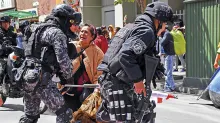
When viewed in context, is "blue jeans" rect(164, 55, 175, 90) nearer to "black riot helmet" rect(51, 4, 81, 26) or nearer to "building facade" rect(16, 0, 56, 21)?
"black riot helmet" rect(51, 4, 81, 26)

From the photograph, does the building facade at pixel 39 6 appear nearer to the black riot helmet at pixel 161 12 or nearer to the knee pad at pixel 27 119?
the knee pad at pixel 27 119

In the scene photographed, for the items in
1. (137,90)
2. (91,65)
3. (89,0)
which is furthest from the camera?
(89,0)

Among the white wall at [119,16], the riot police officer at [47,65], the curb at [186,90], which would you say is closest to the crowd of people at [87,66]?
the riot police officer at [47,65]

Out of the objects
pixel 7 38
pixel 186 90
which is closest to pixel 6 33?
pixel 7 38

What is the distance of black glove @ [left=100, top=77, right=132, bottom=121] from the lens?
4.74 metres

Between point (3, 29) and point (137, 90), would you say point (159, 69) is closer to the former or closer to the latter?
point (137, 90)

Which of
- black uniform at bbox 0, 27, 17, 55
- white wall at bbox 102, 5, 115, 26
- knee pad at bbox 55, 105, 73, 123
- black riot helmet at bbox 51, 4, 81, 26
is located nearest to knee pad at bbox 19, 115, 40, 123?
knee pad at bbox 55, 105, 73, 123

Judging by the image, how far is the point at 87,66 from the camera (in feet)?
19.8

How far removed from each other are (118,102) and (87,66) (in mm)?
1422

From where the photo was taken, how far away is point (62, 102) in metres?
5.16

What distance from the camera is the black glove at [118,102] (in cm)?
474

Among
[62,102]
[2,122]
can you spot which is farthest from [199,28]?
[62,102]

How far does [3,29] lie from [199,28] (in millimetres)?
4868

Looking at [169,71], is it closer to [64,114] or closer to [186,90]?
[186,90]
